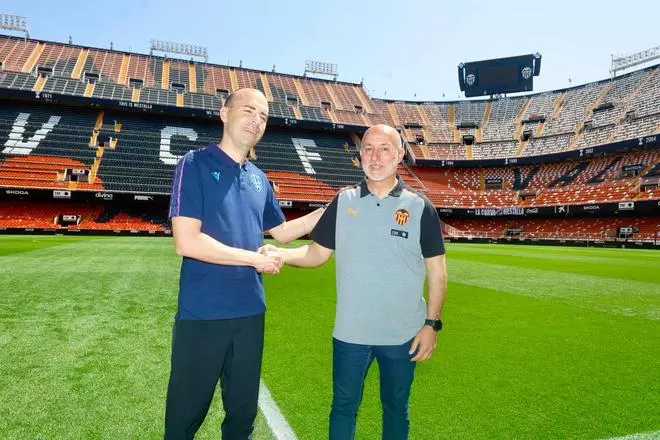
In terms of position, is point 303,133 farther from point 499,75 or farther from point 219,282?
point 219,282

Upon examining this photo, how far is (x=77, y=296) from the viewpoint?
7930 mm

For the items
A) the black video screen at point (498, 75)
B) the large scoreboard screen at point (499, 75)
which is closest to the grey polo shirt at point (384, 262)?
the large scoreboard screen at point (499, 75)

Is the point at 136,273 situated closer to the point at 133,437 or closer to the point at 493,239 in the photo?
the point at 133,437

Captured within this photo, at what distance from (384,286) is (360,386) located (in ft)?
2.04

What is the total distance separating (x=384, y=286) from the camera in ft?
8.37

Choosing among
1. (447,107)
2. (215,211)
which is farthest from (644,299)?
(447,107)

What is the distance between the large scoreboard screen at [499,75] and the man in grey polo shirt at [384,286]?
197ft

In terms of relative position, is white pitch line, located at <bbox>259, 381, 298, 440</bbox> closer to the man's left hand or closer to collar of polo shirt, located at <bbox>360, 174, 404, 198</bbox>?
the man's left hand

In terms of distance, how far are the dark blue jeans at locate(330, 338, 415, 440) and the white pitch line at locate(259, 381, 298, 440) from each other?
676 mm

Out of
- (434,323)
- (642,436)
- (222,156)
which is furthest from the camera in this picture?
(642,436)

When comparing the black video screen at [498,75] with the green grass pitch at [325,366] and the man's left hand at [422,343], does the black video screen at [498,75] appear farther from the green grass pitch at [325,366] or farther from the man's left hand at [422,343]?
the man's left hand at [422,343]

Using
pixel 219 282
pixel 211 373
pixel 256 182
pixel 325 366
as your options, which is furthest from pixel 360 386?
pixel 325 366

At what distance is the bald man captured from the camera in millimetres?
2311

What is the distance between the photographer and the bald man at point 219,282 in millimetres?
2311
